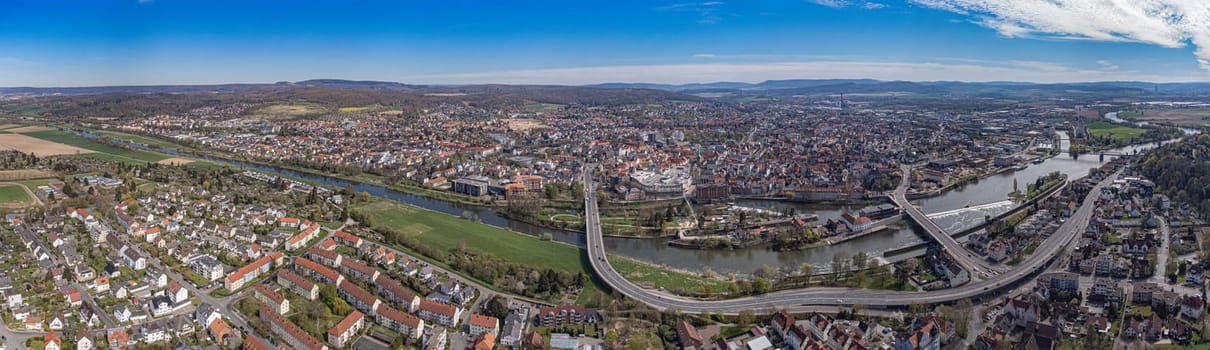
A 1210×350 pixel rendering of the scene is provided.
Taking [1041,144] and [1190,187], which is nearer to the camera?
[1190,187]

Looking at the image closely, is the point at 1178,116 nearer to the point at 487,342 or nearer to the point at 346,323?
the point at 487,342

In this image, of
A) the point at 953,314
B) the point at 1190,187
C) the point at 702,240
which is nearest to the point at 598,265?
the point at 702,240

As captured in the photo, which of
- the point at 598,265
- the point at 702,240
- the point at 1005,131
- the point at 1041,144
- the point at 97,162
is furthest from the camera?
the point at 1005,131

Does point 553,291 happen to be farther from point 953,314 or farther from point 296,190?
point 296,190

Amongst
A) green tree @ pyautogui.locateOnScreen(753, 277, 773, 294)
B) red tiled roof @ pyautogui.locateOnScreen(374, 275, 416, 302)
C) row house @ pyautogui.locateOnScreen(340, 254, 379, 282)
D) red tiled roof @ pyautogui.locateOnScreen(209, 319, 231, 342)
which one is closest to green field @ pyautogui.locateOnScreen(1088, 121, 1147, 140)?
green tree @ pyautogui.locateOnScreen(753, 277, 773, 294)

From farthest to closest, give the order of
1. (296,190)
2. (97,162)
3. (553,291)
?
1. (97,162)
2. (296,190)
3. (553,291)

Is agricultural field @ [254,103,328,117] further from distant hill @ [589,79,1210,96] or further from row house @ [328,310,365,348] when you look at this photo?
distant hill @ [589,79,1210,96]
